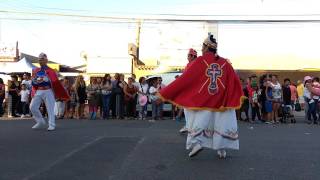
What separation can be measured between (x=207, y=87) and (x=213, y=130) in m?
0.67

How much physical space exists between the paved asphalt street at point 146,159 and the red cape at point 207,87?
84 cm

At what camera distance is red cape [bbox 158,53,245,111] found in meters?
8.78

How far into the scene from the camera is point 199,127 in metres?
8.65

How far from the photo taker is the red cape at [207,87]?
28.8 feet

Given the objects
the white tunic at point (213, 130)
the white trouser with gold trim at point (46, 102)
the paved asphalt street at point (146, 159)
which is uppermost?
the white trouser with gold trim at point (46, 102)

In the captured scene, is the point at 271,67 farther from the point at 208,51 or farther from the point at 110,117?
the point at 208,51

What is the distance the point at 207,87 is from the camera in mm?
8875

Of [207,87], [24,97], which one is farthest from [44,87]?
[24,97]

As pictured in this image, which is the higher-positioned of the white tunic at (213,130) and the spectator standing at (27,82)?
the spectator standing at (27,82)

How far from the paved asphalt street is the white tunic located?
238mm

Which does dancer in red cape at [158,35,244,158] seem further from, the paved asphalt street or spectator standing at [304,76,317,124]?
spectator standing at [304,76,317,124]

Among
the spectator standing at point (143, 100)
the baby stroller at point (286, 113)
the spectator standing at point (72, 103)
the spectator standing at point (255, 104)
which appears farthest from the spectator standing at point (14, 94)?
the baby stroller at point (286, 113)

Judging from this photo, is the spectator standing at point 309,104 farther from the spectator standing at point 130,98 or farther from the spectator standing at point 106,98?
the spectator standing at point 106,98

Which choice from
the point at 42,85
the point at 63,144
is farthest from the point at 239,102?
the point at 42,85
